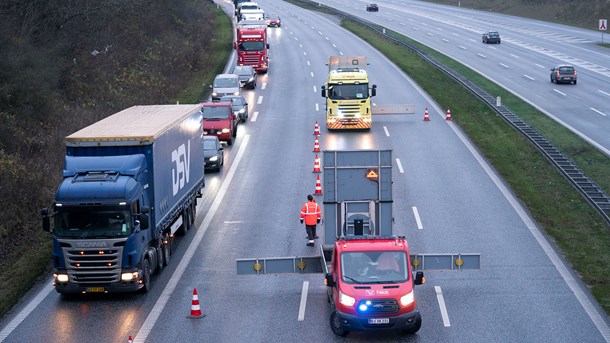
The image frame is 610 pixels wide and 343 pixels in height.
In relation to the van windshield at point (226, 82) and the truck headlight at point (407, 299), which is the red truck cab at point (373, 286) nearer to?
the truck headlight at point (407, 299)

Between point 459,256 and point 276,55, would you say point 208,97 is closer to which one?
point 276,55

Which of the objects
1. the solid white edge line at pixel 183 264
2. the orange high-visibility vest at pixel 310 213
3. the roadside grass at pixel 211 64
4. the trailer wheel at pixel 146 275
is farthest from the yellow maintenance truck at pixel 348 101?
the trailer wheel at pixel 146 275

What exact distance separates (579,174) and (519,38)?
61.0 m

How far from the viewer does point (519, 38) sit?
94875mm

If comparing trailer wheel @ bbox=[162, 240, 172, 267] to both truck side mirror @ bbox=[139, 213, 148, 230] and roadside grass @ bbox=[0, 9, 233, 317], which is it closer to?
roadside grass @ bbox=[0, 9, 233, 317]

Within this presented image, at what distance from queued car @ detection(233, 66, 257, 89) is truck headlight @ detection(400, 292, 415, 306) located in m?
44.1

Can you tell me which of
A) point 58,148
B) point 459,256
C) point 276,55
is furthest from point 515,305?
point 276,55

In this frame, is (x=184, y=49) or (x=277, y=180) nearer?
(x=277, y=180)

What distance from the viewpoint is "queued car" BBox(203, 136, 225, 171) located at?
126ft

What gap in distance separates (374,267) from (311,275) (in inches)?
201

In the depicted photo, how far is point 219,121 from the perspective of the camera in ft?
146

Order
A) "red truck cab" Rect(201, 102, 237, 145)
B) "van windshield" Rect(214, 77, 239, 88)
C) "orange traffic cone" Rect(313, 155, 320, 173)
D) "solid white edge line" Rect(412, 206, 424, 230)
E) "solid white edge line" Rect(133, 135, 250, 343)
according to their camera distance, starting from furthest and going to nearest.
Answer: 1. "van windshield" Rect(214, 77, 239, 88)
2. "red truck cab" Rect(201, 102, 237, 145)
3. "orange traffic cone" Rect(313, 155, 320, 173)
4. "solid white edge line" Rect(412, 206, 424, 230)
5. "solid white edge line" Rect(133, 135, 250, 343)

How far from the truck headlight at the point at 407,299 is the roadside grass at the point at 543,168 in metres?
5.41

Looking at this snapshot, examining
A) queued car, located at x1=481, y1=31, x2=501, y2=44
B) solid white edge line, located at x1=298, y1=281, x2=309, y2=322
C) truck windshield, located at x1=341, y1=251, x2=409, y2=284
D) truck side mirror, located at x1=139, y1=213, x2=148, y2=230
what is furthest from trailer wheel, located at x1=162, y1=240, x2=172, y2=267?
queued car, located at x1=481, y1=31, x2=501, y2=44
